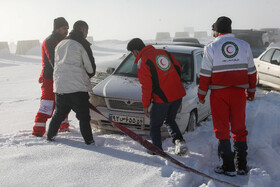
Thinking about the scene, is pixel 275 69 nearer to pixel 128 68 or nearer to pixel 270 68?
pixel 270 68

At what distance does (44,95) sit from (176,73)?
7.13 ft

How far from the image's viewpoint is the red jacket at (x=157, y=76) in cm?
370

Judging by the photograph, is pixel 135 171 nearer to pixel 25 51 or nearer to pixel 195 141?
pixel 195 141

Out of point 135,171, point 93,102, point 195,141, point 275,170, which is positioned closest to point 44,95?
point 93,102

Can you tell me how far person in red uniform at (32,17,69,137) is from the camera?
4.63 metres

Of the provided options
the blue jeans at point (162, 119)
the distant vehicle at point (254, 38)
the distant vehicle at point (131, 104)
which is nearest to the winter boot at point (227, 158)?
the blue jeans at point (162, 119)

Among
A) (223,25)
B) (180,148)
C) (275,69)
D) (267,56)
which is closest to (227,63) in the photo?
(223,25)

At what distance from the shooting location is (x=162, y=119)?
13.0 ft

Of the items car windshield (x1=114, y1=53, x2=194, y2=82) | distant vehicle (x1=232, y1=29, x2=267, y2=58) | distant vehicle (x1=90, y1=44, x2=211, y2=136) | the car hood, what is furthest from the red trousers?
distant vehicle (x1=232, y1=29, x2=267, y2=58)

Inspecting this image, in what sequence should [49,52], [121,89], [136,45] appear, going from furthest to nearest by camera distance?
[121,89]
[49,52]
[136,45]

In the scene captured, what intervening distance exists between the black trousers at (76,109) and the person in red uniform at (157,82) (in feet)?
3.10

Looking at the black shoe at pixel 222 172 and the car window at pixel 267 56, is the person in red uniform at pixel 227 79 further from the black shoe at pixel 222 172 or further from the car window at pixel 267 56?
the car window at pixel 267 56

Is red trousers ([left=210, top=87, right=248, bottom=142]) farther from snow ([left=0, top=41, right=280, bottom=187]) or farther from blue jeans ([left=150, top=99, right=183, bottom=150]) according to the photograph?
blue jeans ([left=150, top=99, right=183, bottom=150])

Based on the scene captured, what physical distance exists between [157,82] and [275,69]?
666cm
